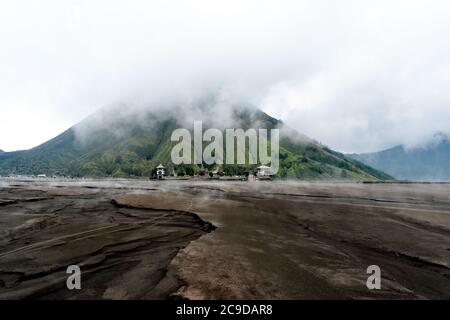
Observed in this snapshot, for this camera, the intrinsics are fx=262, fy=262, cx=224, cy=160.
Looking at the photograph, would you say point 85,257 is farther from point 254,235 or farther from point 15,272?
point 254,235

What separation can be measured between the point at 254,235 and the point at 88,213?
14959 mm

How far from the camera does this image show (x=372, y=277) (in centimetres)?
820

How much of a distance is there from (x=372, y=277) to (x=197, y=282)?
5483mm

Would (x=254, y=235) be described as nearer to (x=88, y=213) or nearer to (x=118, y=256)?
(x=118, y=256)
